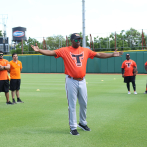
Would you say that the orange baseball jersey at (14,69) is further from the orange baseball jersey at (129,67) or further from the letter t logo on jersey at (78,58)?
the orange baseball jersey at (129,67)

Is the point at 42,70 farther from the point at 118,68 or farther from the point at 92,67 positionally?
the point at 118,68

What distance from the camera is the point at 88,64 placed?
41.6 meters

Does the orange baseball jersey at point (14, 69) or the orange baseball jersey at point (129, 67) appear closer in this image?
the orange baseball jersey at point (14, 69)

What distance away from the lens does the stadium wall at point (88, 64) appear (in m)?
38.0

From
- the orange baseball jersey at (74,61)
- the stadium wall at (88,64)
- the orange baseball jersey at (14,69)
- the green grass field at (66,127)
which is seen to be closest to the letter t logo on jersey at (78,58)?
the orange baseball jersey at (74,61)

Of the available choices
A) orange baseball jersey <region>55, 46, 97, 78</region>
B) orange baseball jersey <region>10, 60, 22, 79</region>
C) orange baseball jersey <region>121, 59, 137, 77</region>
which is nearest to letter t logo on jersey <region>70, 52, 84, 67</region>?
orange baseball jersey <region>55, 46, 97, 78</region>

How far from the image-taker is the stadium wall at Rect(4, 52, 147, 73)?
125 feet

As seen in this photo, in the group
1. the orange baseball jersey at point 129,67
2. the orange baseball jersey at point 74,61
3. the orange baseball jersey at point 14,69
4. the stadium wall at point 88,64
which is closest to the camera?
the orange baseball jersey at point 74,61

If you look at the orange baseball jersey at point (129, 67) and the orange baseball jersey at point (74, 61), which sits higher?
the orange baseball jersey at point (74, 61)

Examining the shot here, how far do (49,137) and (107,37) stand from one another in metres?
35.3

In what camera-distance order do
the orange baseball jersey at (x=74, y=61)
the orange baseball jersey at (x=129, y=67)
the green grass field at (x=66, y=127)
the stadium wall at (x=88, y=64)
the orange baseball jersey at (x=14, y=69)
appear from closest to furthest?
the green grass field at (x=66, y=127) → the orange baseball jersey at (x=74, y=61) → the orange baseball jersey at (x=14, y=69) → the orange baseball jersey at (x=129, y=67) → the stadium wall at (x=88, y=64)

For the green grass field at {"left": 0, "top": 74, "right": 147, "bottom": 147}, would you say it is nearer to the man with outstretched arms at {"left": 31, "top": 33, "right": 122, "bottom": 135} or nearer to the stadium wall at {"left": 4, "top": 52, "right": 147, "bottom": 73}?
the man with outstretched arms at {"left": 31, "top": 33, "right": 122, "bottom": 135}

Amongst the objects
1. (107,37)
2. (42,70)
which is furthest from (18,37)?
(107,37)

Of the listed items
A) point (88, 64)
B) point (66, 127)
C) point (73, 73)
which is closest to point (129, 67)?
point (66, 127)
